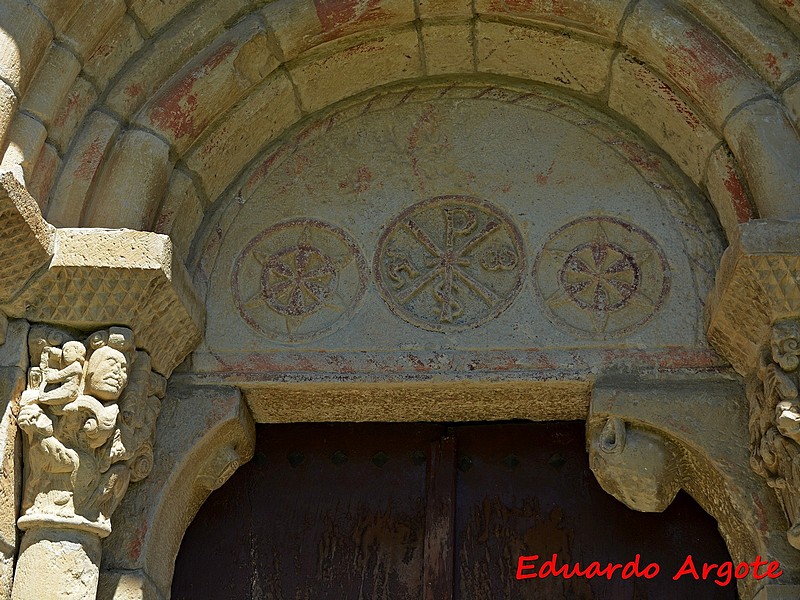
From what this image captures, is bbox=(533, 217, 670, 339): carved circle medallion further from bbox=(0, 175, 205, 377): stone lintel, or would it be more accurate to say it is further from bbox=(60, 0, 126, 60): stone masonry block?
bbox=(60, 0, 126, 60): stone masonry block

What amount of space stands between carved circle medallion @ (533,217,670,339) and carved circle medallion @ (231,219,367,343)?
1.86 ft

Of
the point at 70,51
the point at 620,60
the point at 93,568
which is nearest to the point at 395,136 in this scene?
the point at 620,60

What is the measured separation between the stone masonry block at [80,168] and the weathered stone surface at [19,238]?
13 centimetres

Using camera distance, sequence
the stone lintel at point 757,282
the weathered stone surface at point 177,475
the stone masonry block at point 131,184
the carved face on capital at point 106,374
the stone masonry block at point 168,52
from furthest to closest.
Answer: the stone masonry block at point 168,52
the stone masonry block at point 131,184
the weathered stone surface at point 177,475
the carved face on capital at point 106,374
the stone lintel at point 757,282

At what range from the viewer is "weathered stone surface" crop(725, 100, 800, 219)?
3088 mm

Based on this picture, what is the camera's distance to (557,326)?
3.38m

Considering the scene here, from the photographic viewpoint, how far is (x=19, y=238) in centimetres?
295

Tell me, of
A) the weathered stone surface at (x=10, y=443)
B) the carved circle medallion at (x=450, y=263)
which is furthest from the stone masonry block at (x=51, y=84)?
Result: the carved circle medallion at (x=450, y=263)

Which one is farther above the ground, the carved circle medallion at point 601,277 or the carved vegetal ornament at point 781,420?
the carved circle medallion at point 601,277

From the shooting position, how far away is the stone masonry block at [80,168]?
3.21 m

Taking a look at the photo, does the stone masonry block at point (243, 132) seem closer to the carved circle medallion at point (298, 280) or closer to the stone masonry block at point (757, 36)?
the carved circle medallion at point (298, 280)

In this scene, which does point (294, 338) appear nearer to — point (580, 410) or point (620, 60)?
point (580, 410)

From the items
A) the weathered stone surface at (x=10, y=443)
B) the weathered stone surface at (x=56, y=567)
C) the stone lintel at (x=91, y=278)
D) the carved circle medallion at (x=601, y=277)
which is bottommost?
the weathered stone surface at (x=56, y=567)

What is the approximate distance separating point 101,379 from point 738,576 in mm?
1741
